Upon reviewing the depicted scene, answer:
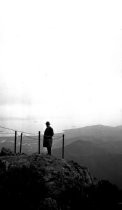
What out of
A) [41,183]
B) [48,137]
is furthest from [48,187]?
[48,137]

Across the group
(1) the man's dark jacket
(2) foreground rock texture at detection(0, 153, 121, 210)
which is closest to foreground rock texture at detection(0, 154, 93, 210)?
(2) foreground rock texture at detection(0, 153, 121, 210)

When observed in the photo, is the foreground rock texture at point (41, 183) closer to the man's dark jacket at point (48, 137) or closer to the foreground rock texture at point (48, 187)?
the foreground rock texture at point (48, 187)

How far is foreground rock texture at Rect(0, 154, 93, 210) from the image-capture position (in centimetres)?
1138

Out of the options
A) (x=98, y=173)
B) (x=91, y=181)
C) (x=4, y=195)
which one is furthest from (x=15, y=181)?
(x=98, y=173)

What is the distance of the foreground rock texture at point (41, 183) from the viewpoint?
1138cm

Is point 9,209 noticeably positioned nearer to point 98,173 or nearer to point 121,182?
point 121,182

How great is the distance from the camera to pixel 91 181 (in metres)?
16.2

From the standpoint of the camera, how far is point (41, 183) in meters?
12.7

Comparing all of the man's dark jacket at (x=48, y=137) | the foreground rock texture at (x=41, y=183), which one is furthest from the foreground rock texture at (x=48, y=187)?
the man's dark jacket at (x=48, y=137)

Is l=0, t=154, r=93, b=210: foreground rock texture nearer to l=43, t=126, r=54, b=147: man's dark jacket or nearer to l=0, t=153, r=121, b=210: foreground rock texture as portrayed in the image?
l=0, t=153, r=121, b=210: foreground rock texture

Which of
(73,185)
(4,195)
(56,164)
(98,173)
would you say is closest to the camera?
(4,195)

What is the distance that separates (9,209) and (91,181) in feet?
23.4

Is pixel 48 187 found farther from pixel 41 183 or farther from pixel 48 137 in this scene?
pixel 48 137

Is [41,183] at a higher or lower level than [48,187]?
higher
